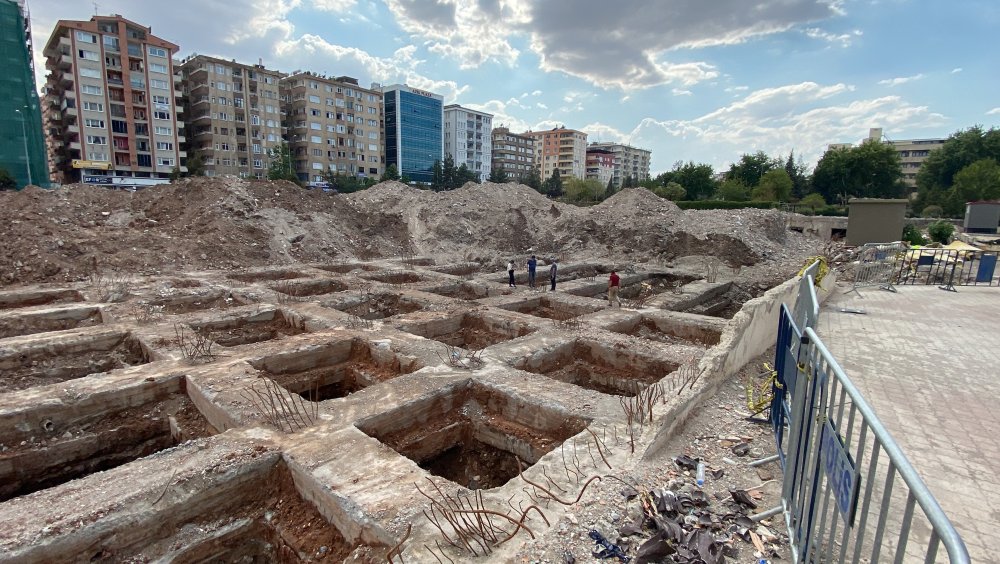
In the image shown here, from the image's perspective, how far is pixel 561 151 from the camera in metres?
103

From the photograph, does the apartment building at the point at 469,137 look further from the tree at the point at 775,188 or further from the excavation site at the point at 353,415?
the excavation site at the point at 353,415

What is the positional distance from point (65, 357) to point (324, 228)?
13.5 m

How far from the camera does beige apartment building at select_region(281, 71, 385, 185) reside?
57094 millimetres

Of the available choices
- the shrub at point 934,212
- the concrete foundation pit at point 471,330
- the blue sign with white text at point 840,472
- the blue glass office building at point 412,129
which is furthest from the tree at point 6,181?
the shrub at point 934,212

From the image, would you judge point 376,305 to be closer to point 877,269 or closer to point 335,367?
point 335,367

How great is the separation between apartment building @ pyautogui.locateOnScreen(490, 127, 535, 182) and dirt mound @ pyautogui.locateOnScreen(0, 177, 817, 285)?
69.8m

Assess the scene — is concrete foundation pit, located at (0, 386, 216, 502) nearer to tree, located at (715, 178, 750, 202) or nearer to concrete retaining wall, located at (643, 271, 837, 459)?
concrete retaining wall, located at (643, 271, 837, 459)

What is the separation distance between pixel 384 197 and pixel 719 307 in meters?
20.0

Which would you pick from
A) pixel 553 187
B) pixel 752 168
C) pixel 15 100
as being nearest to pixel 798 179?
pixel 752 168

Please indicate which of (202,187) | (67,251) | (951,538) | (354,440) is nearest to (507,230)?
(202,187)

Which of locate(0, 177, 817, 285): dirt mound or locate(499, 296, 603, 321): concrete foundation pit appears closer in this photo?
locate(499, 296, 603, 321): concrete foundation pit

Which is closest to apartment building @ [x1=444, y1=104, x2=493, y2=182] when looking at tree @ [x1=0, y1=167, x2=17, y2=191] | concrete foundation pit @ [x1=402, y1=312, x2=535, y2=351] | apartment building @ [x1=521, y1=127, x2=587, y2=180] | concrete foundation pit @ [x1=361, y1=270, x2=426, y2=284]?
apartment building @ [x1=521, y1=127, x2=587, y2=180]

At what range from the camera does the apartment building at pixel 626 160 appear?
12087 cm

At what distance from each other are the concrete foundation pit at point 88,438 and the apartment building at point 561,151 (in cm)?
9797
